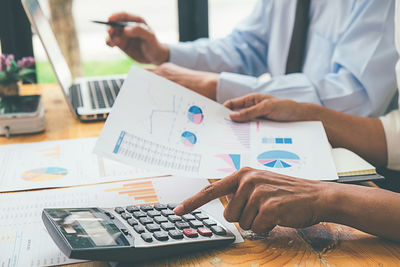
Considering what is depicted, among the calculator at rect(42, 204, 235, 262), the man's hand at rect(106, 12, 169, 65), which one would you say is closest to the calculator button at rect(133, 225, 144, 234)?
the calculator at rect(42, 204, 235, 262)

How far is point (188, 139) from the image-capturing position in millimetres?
871

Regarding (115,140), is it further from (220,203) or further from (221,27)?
(221,27)

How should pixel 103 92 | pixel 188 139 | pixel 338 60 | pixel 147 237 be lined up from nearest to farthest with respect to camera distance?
pixel 147 237
pixel 188 139
pixel 338 60
pixel 103 92

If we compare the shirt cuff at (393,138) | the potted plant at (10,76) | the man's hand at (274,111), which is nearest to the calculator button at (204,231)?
the man's hand at (274,111)

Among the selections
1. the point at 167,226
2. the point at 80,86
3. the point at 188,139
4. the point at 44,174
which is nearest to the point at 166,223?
the point at 167,226

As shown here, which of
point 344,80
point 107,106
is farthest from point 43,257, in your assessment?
point 344,80

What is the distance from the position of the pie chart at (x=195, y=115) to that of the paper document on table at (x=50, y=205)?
12cm

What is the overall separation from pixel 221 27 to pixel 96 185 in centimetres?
169

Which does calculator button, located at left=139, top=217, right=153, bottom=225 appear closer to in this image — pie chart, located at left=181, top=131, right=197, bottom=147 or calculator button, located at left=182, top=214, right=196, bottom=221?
calculator button, located at left=182, top=214, right=196, bottom=221

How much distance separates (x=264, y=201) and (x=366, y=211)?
15 centimetres

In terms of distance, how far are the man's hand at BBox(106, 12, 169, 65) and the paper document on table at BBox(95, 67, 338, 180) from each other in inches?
19.4

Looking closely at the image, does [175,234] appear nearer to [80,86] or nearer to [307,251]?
[307,251]

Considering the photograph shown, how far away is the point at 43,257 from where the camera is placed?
24.1 inches

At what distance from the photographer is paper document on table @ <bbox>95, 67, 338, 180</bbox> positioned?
804 millimetres
